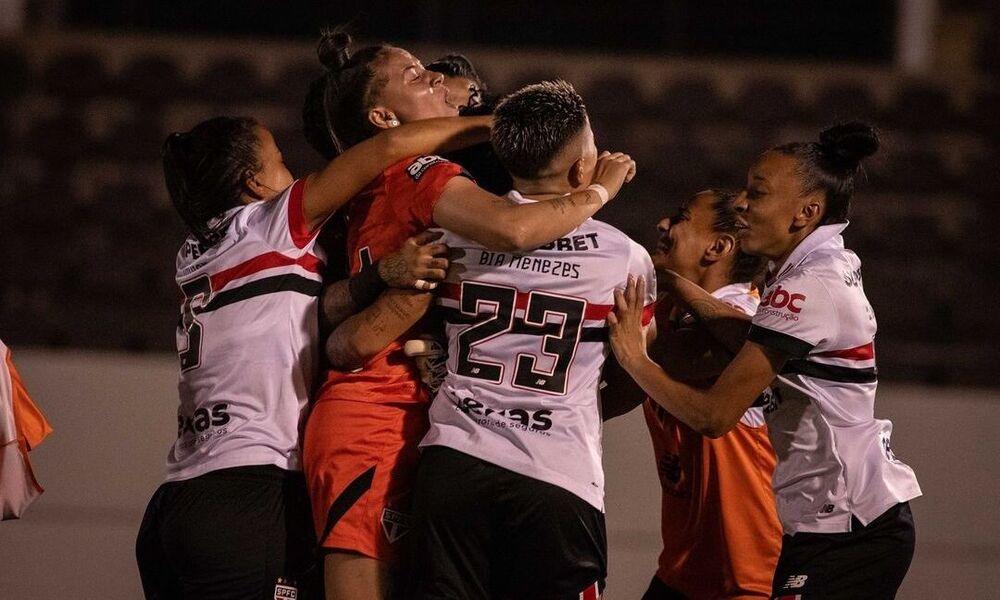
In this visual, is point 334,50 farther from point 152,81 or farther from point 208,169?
point 152,81

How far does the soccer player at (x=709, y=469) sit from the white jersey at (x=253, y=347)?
35.6 inches

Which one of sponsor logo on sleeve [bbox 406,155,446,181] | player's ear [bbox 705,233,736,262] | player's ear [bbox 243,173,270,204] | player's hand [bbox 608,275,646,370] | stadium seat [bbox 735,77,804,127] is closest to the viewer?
player's hand [bbox 608,275,646,370]

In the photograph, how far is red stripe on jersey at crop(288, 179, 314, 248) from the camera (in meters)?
2.67

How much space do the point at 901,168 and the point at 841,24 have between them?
164 centimetres

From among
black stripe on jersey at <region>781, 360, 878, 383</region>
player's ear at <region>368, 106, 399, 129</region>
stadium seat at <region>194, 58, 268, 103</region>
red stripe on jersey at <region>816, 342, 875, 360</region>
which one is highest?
player's ear at <region>368, 106, 399, 129</region>

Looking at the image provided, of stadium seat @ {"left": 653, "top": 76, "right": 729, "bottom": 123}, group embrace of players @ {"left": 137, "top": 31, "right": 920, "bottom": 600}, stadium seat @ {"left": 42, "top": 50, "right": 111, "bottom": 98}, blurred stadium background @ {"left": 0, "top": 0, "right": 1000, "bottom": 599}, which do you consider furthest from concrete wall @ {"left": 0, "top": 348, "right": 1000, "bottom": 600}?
stadium seat @ {"left": 42, "top": 50, "right": 111, "bottom": 98}

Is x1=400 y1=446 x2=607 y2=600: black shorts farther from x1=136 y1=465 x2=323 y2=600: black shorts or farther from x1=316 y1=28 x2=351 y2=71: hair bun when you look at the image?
x1=316 y1=28 x2=351 y2=71: hair bun

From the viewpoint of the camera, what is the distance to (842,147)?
103 inches

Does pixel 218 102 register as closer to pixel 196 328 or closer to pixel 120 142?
pixel 120 142

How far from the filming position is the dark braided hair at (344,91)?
9.25 feet

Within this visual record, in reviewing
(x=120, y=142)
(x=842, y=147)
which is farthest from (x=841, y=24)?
(x=842, y=147)

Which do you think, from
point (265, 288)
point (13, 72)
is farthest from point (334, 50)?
point (13, 72)

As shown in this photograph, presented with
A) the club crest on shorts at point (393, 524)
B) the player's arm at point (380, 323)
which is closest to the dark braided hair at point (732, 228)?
the player's arm at point (380, 323)

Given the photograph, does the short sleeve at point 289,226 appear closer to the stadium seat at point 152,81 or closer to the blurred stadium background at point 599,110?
the blurred stadium background at point 599,110
